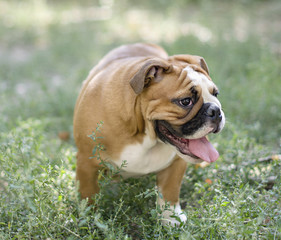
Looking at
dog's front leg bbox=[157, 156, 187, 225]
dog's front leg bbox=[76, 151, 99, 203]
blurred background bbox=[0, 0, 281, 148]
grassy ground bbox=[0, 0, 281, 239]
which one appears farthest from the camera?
blurred background bbox=[0, 0, 281, 148]

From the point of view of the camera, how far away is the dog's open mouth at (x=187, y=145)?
230 centimetres

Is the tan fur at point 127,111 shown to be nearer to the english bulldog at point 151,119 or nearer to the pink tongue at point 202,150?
the english bulldog at point 151,119

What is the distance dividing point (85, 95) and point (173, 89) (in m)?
0.65

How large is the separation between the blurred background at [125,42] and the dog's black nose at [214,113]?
1.46 meters

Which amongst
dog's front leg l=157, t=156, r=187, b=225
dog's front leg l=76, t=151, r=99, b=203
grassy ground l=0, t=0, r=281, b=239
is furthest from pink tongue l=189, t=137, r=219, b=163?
dog's front leg l=76, t=151, r=99, b=203

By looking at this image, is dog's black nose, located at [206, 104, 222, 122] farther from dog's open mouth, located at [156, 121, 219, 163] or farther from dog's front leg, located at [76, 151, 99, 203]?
dog's front leg, located at [76, 151, 99, 203]

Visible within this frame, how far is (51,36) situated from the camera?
684 cm

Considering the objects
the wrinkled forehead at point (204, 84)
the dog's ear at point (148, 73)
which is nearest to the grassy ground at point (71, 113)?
the wrinkled forehead at point (204, 84)

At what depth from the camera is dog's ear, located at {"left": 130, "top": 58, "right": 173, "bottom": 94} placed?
2.14m

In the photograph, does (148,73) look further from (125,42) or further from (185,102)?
(125,42)

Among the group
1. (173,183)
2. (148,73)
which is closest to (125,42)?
(173,183)

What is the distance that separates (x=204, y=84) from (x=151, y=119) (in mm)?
382

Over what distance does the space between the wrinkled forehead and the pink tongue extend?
0.29 meters

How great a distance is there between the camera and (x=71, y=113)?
437cm
